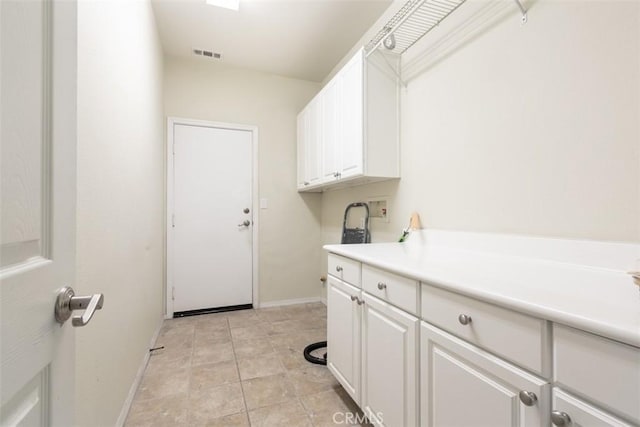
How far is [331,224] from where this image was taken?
3.24 metres

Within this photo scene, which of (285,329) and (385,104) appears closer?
(385,104)

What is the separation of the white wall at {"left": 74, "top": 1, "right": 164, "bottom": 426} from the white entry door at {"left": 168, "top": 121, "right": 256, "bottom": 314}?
30.5 inches

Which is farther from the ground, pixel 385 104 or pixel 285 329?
pixel 385 104

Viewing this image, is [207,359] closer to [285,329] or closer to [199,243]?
[285,329]

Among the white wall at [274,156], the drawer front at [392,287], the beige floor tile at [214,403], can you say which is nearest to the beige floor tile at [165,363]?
the beige floor tile at [214,403]

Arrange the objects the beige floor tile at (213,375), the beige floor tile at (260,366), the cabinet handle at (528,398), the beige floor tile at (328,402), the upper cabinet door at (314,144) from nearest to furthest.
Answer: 1. the cabinet handle at (528,398)
2. the beige floor tile at (328,402)
3. the beige floor tile at (213,375)
4. the beige floor tile at (260,366)
5. the upper cabinet door at (314,144)

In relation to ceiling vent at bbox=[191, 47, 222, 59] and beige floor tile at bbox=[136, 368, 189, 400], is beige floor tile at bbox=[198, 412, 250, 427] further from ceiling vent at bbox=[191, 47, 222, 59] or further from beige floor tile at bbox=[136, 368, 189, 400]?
ceiling vent at bbox=[191, 47, 222, 59]

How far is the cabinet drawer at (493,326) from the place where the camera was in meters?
0.68

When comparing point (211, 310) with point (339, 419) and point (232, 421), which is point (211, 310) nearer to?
point (232, 421)

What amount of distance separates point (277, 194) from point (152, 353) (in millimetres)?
1898

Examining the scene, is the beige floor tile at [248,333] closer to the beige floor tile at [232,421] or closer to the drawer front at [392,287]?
the beige floor tile at [232,421]

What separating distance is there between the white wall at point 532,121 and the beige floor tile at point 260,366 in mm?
1429

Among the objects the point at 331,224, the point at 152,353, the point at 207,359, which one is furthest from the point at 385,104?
the point at 152,353

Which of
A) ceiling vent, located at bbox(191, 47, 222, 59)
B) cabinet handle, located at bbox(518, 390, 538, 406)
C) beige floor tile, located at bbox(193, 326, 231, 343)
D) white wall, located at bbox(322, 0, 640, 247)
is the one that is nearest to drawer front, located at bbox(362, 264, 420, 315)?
cabinet handle, located at bbox(518, 390, 538, 406)
